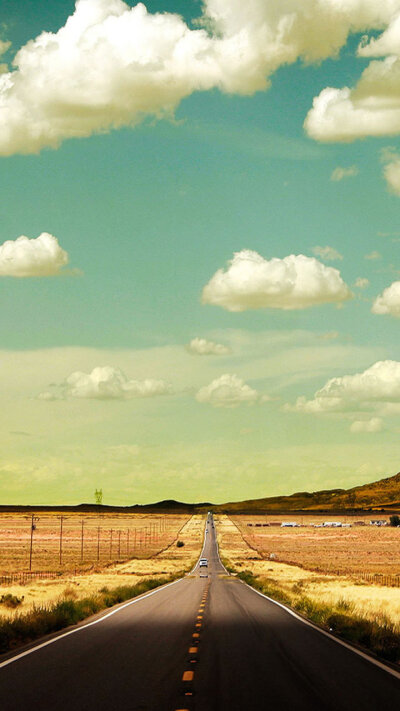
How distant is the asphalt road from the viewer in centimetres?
1092

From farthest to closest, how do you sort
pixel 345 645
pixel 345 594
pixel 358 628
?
1. pixel 345 594
2. pixel 358 628
3. pixel 345 645

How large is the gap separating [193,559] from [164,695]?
303 feet

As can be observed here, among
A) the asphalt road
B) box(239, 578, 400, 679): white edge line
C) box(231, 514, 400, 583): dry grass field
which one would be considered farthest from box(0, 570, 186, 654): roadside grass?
box(231, 514, 400, 583): dry grass field

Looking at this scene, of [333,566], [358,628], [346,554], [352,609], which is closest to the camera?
[358,628]

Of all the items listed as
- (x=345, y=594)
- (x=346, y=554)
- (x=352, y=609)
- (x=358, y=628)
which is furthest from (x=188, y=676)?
(x=346, y=554)

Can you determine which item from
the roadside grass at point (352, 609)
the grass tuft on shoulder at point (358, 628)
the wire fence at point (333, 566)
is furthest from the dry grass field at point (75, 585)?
the wire fence at point (333, 566)

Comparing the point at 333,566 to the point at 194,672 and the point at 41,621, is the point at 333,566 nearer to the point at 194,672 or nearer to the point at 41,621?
the point at 41,621

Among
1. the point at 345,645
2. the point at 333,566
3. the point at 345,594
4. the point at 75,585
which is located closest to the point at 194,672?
the point at 345,645

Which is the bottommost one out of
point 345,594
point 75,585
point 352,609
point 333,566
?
point 333,566

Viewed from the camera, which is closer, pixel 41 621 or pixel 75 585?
pixel 41 621

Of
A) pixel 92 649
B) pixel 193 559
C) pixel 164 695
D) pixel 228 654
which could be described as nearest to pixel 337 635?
pixel 228 654

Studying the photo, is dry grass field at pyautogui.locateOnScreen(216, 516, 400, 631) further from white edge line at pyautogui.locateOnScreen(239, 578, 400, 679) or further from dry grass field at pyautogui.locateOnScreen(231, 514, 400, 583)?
dry grass field at pyautogui.locateOnScreen(231, 514, 400, 583)

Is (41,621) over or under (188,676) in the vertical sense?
under

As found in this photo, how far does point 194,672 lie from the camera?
45.0 feet
